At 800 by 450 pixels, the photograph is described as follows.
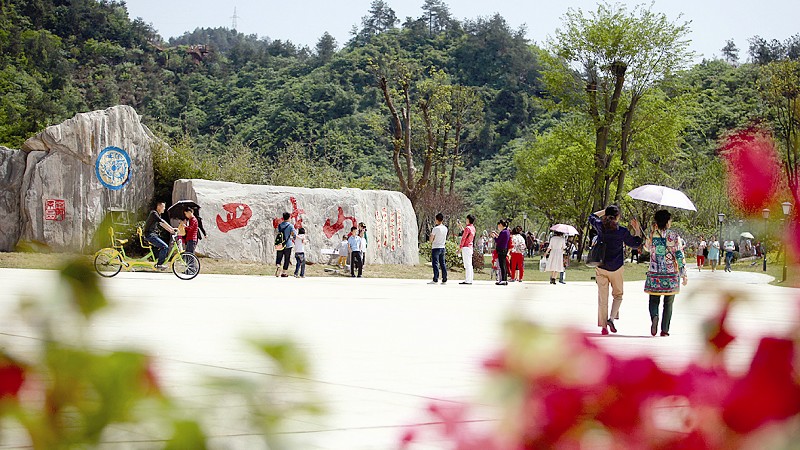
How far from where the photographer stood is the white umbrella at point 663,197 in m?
12.4

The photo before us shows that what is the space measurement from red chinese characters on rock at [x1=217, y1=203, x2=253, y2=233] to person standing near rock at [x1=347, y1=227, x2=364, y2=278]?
3.17m

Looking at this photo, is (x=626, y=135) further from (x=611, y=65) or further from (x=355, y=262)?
(x=355, y=262)

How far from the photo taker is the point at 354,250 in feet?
77.9

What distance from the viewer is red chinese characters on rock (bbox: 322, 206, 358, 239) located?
27.3 meters

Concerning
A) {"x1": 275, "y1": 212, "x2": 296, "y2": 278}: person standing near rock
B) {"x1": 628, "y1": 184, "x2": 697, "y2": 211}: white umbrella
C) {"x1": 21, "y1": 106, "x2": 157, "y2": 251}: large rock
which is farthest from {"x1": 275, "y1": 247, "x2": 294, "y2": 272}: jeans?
{"x1": 628, "y1": 184, "x2": 697, "y2": 211}: white umbrella

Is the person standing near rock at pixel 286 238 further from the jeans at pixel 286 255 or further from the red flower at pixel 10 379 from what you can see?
the red flower at pixel 10 379

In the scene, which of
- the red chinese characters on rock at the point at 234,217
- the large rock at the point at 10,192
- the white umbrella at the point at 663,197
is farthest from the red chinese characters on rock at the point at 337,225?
the white umbrella at the point at 663,197

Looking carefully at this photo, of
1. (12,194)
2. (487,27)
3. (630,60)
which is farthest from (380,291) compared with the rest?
(487,27)

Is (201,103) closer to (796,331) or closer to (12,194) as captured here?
(12,194)

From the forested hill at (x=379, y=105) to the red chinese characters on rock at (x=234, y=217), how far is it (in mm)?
3349

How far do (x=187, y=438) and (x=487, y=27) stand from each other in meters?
99.0

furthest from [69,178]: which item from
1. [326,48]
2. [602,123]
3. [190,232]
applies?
[326,48]

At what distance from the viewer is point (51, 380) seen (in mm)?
917

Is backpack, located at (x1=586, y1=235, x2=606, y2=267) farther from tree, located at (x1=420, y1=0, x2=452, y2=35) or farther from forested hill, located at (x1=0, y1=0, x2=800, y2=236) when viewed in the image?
tree, located at (x1=420, y1=0, x2=452, y2=35)
